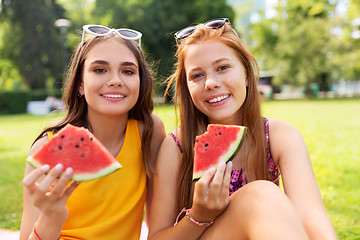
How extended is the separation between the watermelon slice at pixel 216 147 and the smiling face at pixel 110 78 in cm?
70

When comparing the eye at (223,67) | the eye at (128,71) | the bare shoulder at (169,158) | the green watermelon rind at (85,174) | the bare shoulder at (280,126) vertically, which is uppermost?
the eye at (223,67)

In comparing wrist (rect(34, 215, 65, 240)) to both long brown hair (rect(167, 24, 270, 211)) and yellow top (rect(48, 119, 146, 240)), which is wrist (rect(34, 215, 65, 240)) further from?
long brown hair (rect(167, 24, 270, 211))

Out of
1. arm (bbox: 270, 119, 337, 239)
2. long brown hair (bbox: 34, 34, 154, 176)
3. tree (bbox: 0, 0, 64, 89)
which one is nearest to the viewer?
arm (bbox: 270, 119, 337, 239)

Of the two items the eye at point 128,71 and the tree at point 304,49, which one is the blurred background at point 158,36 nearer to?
the tree at point 304,49

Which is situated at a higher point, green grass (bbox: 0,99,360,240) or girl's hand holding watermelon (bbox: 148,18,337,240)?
girl's hand holding watermelon (bbox: 148,18,337,240)

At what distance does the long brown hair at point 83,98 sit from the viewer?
2861mm

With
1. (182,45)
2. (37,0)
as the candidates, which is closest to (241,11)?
(37,0)

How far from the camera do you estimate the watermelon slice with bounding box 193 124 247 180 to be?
7.68 ft

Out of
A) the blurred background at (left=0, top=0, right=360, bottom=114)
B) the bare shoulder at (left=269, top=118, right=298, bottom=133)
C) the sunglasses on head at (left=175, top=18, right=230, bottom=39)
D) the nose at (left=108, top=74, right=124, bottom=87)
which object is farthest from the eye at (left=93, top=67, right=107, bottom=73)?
the blurred background at (left=0, top=0, right=360, bottom=114)

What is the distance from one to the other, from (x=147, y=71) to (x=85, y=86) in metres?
0.59

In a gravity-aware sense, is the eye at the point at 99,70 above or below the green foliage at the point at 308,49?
above

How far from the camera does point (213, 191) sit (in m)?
2.14

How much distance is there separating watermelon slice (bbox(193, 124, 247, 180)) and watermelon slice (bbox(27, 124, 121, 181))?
58cm

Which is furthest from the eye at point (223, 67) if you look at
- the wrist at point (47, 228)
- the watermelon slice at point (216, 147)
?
the wrist at point (47, 228)
